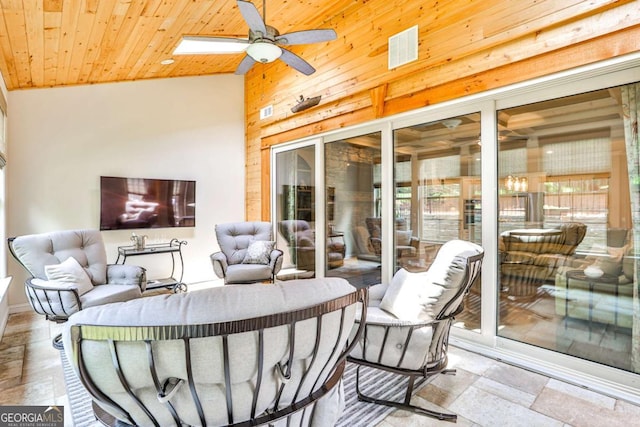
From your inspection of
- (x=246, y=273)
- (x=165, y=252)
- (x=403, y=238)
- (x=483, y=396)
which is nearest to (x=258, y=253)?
(x=246, y=273)

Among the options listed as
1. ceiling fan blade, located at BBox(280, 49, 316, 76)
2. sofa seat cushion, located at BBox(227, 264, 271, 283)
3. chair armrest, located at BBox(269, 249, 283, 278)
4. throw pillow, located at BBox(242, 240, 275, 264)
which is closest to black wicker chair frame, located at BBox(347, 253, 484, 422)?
ceiling fan blade, located at BBox(280, 49, 316, 76)

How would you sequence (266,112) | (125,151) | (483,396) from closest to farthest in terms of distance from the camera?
1. (483,396)
2. (125,151)
3. (266,112)

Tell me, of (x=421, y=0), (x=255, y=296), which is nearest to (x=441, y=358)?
(x=255, y=296)

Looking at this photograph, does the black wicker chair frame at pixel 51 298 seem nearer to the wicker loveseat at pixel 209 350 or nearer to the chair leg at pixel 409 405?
the wicker loveseat at pixel 209 350

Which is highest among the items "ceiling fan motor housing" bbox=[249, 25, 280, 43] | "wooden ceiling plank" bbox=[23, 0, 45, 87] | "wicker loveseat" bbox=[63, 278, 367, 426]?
"wooden ceiling plank" bbox=[23, 0, 45, 87]

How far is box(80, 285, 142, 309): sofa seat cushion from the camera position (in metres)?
2.89

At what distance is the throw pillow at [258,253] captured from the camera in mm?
4652

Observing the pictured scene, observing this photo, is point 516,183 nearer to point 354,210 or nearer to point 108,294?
point 354,210

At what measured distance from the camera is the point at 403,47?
11.1 feet

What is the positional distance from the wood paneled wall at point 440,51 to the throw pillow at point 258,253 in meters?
1.68

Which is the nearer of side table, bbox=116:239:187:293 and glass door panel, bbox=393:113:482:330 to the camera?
glass door panel, bbox=393:113:482:330

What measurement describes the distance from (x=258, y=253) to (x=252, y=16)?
3.03 meters

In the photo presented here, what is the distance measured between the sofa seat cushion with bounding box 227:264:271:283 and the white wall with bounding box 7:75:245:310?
59.6 inches

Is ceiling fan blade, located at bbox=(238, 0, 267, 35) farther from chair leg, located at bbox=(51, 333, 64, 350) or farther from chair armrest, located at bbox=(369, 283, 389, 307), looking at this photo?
chair leg, located at bbox=(51, 333, 64, 350)
